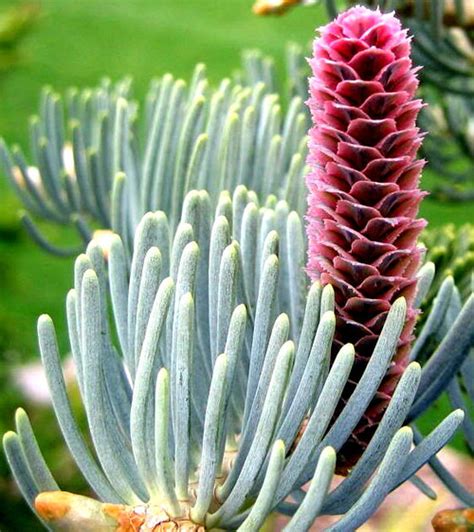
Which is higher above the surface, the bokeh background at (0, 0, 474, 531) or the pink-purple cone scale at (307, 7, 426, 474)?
the bokeh background at (0, 0, 474, 531)

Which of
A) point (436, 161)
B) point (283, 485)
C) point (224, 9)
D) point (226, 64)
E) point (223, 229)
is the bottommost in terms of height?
point (283, 485)

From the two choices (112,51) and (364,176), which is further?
(112,51)

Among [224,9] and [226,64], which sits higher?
[224,9]

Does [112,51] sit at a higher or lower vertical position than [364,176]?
higher

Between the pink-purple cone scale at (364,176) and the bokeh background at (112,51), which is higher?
the bokeh background at (112,51)

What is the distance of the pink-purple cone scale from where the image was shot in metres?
0.38

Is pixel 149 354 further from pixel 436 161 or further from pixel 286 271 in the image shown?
pixel 436 161

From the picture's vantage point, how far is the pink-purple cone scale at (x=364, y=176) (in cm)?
38

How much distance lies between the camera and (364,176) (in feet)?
1.26

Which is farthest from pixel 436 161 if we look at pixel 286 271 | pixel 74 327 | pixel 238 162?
pixel 74 327

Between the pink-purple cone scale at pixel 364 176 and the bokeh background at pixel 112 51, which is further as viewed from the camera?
the bokeh background at pixel 112 51

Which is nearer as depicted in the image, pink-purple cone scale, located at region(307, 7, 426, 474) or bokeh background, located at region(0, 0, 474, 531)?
pink-purple cone scale, located at region(307, 7, 426, 474)

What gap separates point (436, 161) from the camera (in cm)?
90

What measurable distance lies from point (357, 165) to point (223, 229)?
6cm
